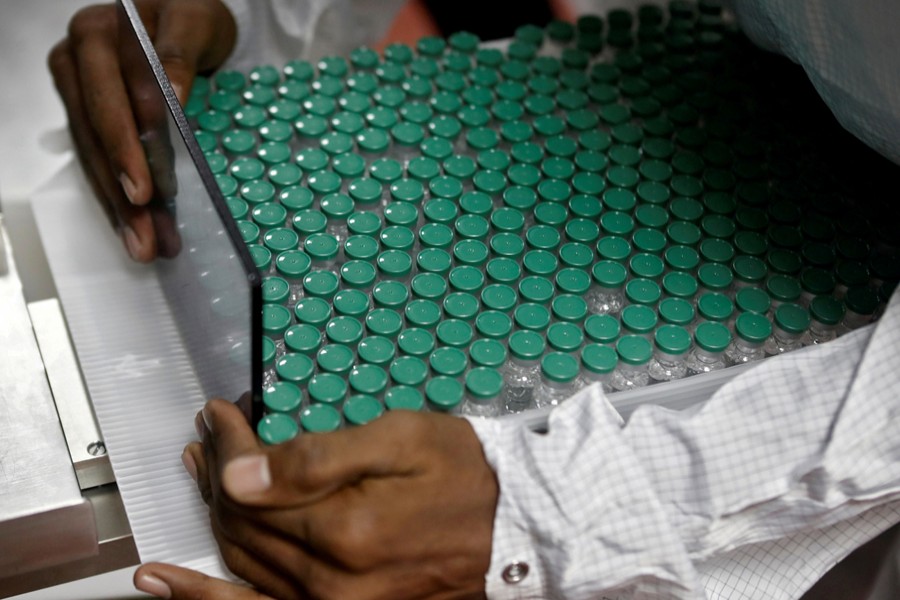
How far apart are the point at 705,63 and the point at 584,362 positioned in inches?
21.8

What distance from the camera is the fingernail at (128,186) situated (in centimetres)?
95

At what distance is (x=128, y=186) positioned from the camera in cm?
96

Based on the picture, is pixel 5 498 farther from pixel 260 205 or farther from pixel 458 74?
pixel 458 74

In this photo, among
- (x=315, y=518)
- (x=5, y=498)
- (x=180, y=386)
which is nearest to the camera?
(x=315, y=518)

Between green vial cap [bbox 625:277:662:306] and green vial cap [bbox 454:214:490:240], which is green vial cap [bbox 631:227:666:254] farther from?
green vial cap [bbox 454:214:490:240]

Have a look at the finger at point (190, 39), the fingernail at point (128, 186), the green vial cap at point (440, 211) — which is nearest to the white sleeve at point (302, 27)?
the finger at point (190, 39)

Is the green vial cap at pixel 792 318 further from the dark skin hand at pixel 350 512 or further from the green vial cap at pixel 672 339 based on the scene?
the dark skin hand at pixel 350 512

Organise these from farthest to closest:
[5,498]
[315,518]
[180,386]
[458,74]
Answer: [458,74] → [180,386] → [5,498] → [315,518]

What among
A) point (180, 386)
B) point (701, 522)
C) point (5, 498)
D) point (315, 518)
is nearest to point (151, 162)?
point (180, 386)

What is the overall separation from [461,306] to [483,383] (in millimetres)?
92

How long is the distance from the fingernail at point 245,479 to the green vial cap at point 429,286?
10.1 inches

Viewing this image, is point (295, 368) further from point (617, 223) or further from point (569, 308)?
point (617, 223)

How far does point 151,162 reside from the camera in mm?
966

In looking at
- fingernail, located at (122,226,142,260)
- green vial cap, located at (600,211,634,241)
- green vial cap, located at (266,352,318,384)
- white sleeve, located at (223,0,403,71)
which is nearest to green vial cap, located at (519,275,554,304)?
green vial cap, located at (600,211,634,241)
